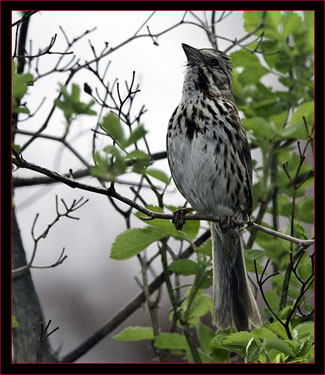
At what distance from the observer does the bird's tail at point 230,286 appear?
11.2ft

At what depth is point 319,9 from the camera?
3283 mm

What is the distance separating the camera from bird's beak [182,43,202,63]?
369 cm

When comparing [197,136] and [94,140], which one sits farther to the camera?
[197,136]

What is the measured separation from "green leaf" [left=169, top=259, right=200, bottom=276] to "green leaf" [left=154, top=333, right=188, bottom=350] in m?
0.29

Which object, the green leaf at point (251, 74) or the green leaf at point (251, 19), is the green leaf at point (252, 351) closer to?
the green leaf at point (251, 74)

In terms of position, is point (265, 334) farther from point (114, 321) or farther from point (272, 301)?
point (114, 321)

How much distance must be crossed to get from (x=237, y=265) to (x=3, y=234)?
1.25 meters

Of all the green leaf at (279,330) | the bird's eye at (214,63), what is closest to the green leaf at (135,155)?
the green leaf at (279,330)

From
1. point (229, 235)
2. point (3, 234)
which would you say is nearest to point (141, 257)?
point (229, 235)

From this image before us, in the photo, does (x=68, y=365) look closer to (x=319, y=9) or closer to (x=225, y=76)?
(x=225, y=76)

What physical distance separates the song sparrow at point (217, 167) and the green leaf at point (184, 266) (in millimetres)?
147

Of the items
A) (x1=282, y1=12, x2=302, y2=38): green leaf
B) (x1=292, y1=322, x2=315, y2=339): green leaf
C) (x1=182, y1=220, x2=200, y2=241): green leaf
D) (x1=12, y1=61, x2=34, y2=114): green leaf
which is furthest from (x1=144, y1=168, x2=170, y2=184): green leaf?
(x1=282, y1=12, x2=302, y2=38): green leaf

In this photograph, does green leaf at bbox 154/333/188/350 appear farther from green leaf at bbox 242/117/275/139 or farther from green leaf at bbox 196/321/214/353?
green leaf at bbox 242/117/275/139

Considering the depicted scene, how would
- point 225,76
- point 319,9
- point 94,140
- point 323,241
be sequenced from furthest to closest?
point 225,76 → point 319,9 → point 323,241 → point 94,140
